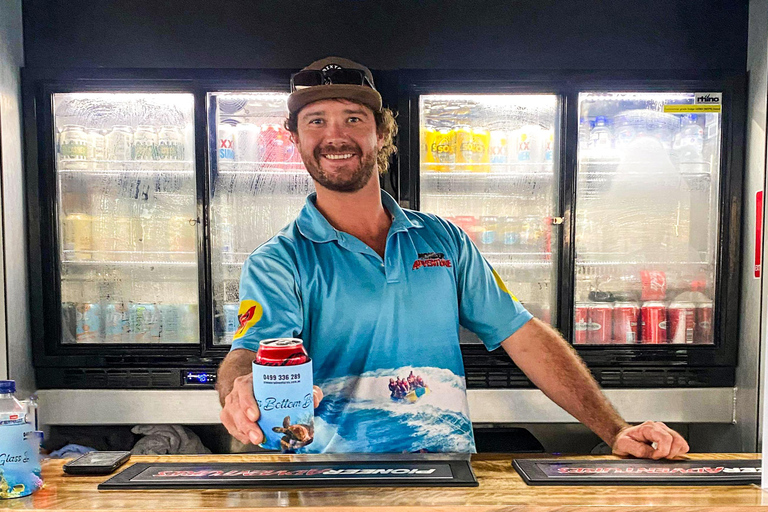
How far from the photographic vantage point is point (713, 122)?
3.04m

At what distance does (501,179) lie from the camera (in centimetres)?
324

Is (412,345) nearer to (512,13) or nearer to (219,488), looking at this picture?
(219,488)

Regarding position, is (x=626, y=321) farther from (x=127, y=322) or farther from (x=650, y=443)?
(x=127, y=322)

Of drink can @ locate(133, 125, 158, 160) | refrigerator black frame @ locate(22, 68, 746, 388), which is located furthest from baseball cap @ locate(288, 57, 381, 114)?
drink can @ locate(133, 125, 158, 160)

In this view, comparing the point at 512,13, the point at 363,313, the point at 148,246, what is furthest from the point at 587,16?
the point at 148,246

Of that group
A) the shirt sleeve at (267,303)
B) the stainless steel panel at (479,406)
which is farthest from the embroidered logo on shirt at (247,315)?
the stainless steel panel at (479,406)

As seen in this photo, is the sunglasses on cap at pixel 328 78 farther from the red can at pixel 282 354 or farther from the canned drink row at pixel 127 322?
the canned drink row at pixel 127 322

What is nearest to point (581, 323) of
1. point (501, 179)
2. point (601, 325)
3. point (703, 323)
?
point (601, 325)

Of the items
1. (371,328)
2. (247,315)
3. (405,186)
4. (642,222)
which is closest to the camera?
(247,315)

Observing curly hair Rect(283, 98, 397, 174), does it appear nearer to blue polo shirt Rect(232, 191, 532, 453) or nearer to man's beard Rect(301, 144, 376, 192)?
man's beard Rect(301, 144, 376, 192)

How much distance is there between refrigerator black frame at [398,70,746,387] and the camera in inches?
114

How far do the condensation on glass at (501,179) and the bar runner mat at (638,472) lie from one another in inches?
67.0

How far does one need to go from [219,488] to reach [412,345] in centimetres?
75

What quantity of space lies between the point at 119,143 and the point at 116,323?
3.23 feet
